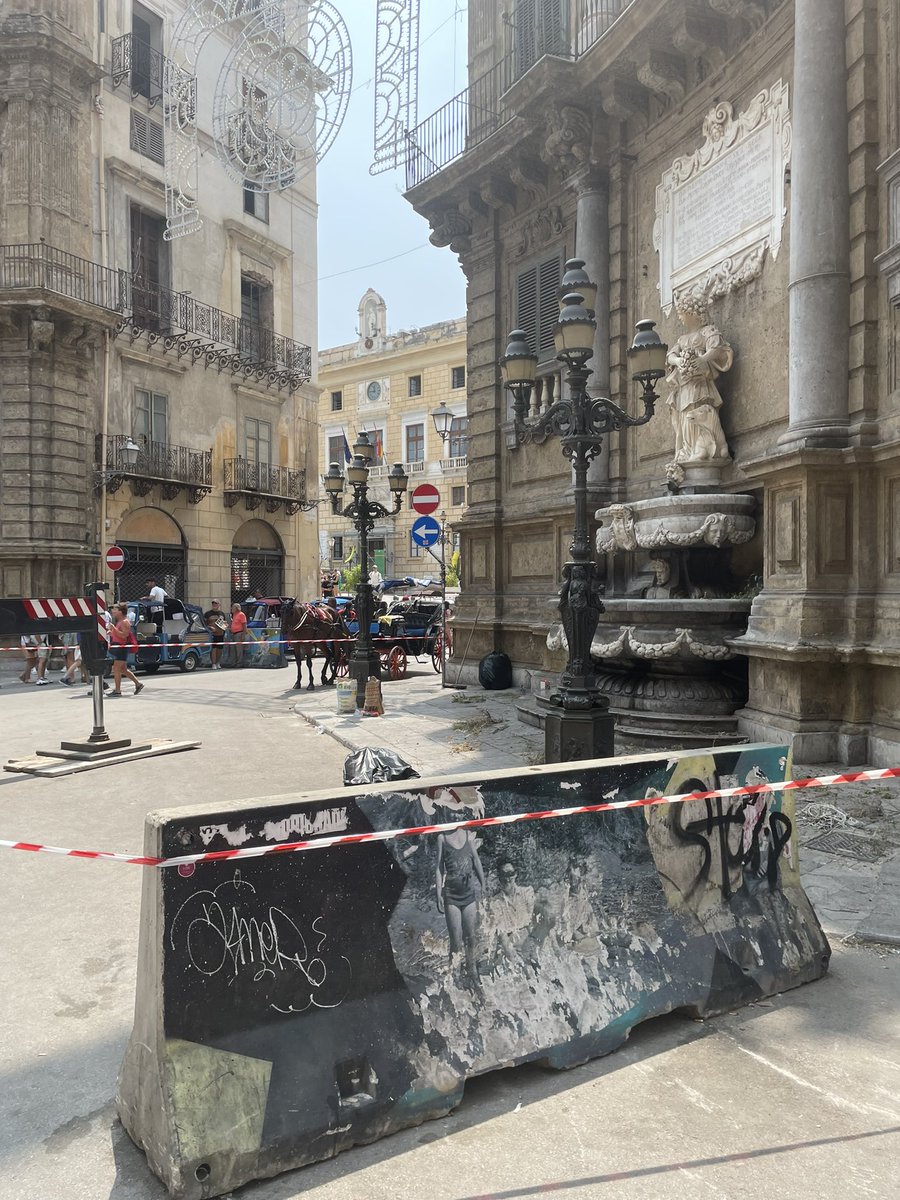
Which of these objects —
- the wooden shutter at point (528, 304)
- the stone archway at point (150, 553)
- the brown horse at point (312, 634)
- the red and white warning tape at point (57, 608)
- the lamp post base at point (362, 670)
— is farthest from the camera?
the stone archway at point (150, 553)

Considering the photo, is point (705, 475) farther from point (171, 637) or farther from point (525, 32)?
point (171, 637)

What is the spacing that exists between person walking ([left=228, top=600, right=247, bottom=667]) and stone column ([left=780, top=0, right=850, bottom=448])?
15.8 m

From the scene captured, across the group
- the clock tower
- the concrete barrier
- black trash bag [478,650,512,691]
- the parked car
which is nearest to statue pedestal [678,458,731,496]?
black trash bag [478,650,512,691]

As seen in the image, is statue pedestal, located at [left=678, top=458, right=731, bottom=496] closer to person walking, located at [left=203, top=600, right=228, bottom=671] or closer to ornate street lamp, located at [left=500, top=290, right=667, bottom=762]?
ornate street lamp, located at [left=500, top=290, right=667, bottom=762]

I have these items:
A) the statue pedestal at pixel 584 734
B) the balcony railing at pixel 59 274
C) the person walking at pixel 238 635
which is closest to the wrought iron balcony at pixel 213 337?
the balcony railing at pixel 59 274

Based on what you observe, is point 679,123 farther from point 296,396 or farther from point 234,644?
point 296,396

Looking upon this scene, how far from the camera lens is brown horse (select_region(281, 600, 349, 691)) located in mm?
17141

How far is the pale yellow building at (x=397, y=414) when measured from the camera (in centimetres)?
4962

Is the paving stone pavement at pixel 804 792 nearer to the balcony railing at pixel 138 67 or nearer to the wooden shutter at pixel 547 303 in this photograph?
the wooden shutter at pixel 547 303

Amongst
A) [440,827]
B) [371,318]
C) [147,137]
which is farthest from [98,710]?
[371,318]

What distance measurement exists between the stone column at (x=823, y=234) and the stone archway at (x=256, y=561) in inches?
924

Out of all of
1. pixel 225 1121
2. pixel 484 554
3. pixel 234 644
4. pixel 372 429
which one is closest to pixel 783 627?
pixel 225 1121

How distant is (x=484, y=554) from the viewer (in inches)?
625

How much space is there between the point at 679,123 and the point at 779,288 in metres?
3.58
